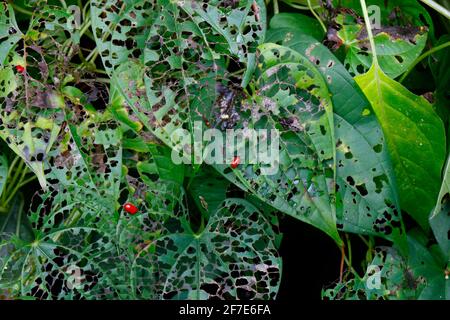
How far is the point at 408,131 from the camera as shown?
0.92 meters

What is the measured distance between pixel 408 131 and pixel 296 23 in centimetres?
26

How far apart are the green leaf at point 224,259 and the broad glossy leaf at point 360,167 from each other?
14 centimetres

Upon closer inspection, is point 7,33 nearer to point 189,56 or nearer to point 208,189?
point 189,56

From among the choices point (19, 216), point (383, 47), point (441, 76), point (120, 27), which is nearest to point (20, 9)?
point (120, 27)

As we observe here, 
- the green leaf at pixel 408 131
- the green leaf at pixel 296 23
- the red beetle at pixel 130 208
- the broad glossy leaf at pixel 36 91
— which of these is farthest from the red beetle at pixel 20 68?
the green leaf at pixel 408 131

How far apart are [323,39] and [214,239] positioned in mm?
369

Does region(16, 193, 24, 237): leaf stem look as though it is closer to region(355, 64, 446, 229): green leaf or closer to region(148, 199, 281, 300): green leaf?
region(148, 199, 281, 300): green leaf

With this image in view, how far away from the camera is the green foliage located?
2.91ft

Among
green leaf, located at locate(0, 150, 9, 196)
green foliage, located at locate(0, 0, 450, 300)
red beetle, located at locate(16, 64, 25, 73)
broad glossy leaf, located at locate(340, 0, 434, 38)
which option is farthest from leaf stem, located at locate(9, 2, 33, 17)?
broad glossy leaf, located at locate(340, 0, 434, 38)

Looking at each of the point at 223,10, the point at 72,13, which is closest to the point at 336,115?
the point at 223,10

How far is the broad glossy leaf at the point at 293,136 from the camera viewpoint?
34.5 inches

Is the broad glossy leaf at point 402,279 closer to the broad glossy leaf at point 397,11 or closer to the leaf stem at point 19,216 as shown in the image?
the broad glossy leaf at point 397,11

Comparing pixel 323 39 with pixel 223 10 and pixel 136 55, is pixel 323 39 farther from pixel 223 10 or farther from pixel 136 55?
pixel 136 55

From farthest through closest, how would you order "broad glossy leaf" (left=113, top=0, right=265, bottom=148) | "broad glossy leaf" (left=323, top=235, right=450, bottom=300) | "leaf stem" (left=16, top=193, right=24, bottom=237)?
"leaf stem" (left=16, top=193, right=24, bottom=237)
"broad glossy leaf" (left=323, top=235, right=450, bottom=300)
"broad glossy leaf" (left=113, top=0, right=265, bottom=148)
